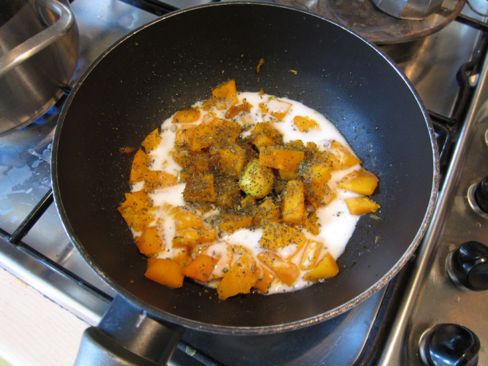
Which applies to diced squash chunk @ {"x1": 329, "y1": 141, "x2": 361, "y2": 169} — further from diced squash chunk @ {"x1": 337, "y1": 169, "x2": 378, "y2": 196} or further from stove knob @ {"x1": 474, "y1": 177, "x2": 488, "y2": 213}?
stove knob @ {"x1": 474, "y1": 177, "x2": 488, "y2": 213}

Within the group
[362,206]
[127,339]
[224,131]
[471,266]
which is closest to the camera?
[127,339]

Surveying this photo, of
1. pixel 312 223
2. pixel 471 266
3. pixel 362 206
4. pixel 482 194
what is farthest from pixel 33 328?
pixel 482 194

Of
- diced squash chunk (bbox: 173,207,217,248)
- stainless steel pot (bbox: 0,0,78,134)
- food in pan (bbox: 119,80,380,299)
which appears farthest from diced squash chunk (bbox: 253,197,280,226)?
stainless steel pot (bbox: 0,0,78,134)

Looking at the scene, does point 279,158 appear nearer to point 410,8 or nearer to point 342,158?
point 342,158

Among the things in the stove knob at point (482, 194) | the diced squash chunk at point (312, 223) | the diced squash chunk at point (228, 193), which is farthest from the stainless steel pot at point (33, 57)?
the stove knob at point (482, 194)

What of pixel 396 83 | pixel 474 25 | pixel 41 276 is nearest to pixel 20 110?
pixel 41 276

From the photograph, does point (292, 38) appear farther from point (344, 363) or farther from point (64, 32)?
point (344, 363)

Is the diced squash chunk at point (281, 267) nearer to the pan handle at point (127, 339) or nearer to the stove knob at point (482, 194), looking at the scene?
the pan handle at point (127, 339)
